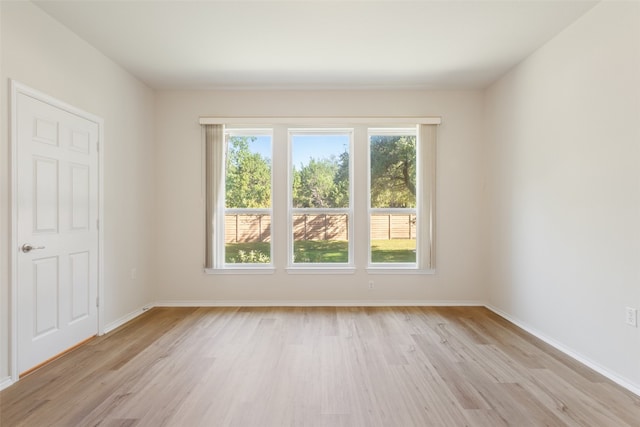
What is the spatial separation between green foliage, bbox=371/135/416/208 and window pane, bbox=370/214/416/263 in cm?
18

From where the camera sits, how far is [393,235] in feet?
15.1

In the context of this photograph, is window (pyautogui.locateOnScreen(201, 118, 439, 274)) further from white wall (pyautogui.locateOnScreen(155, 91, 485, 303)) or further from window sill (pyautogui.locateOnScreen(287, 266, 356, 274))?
white wall (pyautogui.locateOnScreen(155, 91, 485, 303))

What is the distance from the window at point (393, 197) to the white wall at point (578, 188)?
3.66 feet

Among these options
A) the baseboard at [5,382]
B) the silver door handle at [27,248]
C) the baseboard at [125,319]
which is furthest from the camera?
the baseboard at [125,319]

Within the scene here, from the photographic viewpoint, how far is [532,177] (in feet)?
11.5

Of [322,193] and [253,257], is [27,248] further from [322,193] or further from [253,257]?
[322,193]

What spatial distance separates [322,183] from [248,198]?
1.04m

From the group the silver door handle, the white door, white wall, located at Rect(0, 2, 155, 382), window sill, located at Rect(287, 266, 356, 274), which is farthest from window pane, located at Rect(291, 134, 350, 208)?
the silver door handle

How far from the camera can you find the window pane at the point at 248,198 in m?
4.60

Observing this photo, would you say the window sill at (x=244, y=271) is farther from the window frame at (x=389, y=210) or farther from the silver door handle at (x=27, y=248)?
the silver door handle at (x=27, y=248)

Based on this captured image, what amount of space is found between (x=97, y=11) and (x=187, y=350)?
297 centimetres

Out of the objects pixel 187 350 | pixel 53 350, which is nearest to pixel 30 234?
pixel 53 350

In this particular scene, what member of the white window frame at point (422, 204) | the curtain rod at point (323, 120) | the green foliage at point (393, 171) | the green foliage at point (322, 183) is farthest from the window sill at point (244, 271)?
the curtain rod at point (323, 120)

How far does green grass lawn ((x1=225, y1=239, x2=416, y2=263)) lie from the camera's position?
4605 mm
